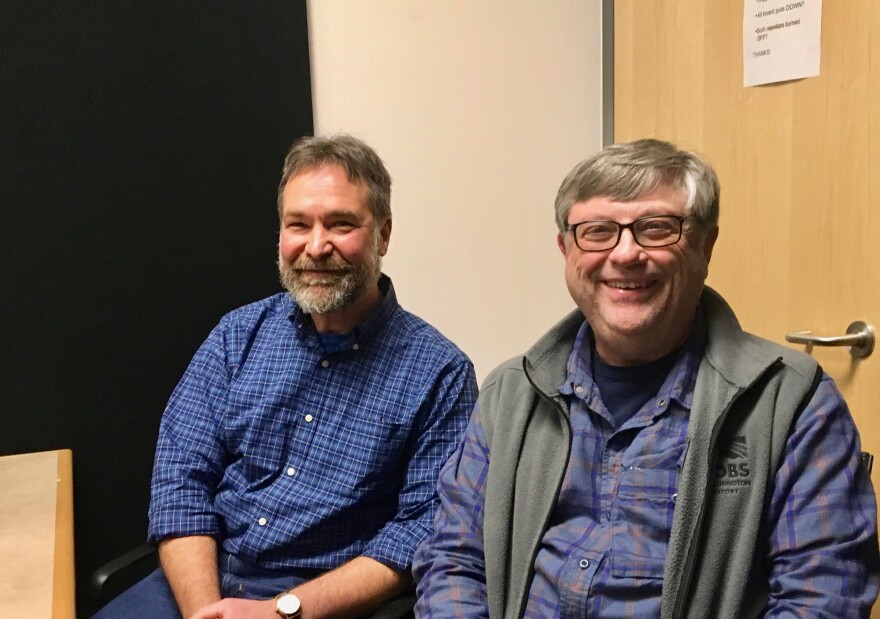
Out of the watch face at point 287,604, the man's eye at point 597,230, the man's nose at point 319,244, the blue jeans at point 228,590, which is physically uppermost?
the man's eye at point 597,230

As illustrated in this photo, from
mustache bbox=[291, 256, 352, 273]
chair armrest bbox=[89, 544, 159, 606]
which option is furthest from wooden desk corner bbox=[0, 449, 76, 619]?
mustache bbox=[291, 256, 352, 273]

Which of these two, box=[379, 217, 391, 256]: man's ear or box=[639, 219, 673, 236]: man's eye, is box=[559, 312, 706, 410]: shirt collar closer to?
box=[639, 219, 673, 236]: man's eye

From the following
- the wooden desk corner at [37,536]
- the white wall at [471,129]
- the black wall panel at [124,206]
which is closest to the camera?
the wooden desk corner at [37,536]

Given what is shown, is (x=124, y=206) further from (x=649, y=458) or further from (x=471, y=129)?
(x=649, y=458)

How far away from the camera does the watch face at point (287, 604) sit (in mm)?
1474

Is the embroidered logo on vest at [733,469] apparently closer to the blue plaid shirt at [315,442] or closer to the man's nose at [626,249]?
the man's nose at [626,249]

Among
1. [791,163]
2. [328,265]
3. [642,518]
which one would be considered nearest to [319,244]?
[328,265]

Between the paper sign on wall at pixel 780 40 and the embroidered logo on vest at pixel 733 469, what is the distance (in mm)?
880

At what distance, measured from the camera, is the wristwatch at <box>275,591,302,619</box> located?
1473 mm

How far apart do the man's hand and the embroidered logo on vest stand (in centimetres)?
90

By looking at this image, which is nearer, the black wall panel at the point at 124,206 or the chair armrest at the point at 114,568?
the chair armrest at the point at 114,568

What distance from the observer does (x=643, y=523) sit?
3.97 feet

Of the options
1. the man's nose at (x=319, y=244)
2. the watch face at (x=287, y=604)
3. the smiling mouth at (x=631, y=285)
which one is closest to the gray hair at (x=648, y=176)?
the smiling mouth at (x=631, y=285)

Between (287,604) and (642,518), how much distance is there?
0.72 m
